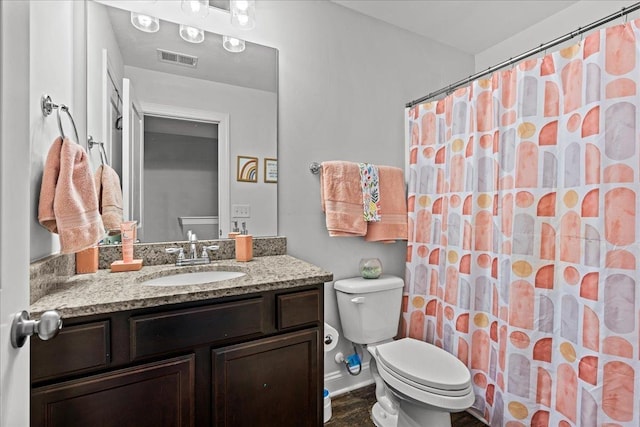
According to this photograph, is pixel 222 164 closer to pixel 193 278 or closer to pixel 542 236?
pixel 193 278

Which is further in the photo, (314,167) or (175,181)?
(314,167)

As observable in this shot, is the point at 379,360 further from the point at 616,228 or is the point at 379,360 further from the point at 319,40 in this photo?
the point at 319,40

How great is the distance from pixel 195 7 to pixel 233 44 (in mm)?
230

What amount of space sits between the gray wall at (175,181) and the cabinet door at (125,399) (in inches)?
27.2

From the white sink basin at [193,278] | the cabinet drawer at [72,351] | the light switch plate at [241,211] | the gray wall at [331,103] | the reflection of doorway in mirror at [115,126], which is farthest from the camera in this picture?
the gray wall at [331,103]

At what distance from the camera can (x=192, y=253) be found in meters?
1.48

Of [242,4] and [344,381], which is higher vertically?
[242,4]

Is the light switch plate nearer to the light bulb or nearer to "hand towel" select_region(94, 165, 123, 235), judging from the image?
"hand towel" select_region(94, 165, 123, 235)

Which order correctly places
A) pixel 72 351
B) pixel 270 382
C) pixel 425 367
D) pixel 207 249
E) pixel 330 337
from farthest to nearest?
pixel 330 337, pixel 207 249, pixel 425 367, pixel 270 382, pixel 72 351

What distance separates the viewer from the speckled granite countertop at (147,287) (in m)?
0.88

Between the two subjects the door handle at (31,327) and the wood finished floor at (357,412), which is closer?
the door handle at (31,327)

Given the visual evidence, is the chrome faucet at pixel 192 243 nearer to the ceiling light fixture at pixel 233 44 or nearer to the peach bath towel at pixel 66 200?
the peach bath towel at pixel 66 200

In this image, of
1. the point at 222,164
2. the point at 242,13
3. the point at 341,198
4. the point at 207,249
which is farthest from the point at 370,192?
the point at 242,13

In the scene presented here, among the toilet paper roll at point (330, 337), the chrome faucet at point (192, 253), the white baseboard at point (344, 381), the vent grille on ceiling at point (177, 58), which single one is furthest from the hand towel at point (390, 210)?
the vent grille on ceiling at point (177, 58)
